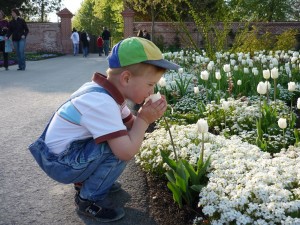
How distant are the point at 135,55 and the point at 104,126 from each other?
1.45ft

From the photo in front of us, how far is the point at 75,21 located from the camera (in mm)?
60969

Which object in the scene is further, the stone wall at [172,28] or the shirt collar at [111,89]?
the stone wall at [172,28]

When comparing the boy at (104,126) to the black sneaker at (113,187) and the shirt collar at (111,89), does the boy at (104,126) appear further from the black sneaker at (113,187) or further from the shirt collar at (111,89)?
the black sneaker at (113,187)

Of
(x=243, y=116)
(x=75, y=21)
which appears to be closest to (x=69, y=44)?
(x=243, y=116)

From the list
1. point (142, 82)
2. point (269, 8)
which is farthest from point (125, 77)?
point (269, 8)

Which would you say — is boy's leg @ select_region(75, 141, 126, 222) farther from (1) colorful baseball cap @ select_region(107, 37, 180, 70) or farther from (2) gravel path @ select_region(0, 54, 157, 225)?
(1) colorful baseball cap @ select_region(107, 37, 180, 70)

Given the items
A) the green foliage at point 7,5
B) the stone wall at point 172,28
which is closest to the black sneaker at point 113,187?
the stone wall at point 172,28

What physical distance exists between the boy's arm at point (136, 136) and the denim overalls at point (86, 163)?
12 cm

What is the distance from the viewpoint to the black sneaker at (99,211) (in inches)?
94.4

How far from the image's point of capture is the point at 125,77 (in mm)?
2250

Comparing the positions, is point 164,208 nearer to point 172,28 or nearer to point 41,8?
point 172,28

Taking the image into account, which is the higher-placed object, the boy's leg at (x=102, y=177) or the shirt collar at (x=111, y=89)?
the shirt collar at (x=111, y=89)

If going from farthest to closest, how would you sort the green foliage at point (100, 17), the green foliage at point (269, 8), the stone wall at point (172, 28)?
1. the green foliage at point (100, 17)
2. the green foliage at point (269, 8)
3. the stone wall at point (172, 28)

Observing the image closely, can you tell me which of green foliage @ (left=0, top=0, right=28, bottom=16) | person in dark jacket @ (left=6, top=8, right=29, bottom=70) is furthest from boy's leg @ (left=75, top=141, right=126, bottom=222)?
green foliage @ (left=0, top=0, right=28, bottom=16)
